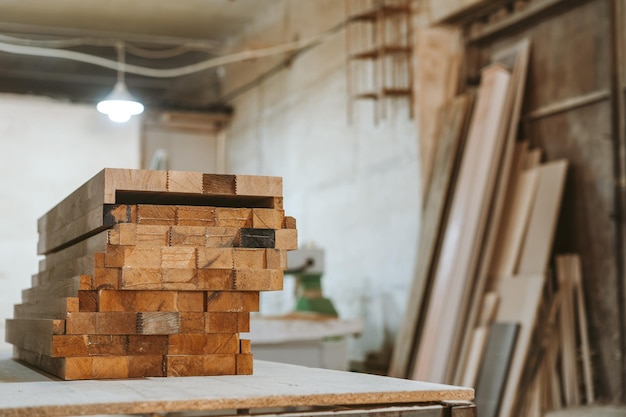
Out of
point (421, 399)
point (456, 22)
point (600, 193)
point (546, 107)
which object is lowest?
point (421, 399)

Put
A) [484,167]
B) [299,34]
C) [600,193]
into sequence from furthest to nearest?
[299,34] < [484,167] < [600,193]

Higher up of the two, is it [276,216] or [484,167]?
[484,167]

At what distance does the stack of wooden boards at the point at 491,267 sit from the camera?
5.14 m

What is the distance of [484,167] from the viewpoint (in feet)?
18.5

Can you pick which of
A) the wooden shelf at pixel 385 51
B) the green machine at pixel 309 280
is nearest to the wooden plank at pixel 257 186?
the green machine at pixel 309 280

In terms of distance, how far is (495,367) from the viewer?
519 cm

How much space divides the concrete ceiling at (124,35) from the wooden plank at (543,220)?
4751mm

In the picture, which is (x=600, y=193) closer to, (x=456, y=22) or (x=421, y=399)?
(x=456, y=22)

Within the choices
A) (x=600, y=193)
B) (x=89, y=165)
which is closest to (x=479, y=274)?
(x=600, y=193)

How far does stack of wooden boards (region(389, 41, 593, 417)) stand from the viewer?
16.9 feet

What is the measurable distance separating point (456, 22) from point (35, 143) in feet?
15.6

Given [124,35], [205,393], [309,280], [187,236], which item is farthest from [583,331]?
[124,35]

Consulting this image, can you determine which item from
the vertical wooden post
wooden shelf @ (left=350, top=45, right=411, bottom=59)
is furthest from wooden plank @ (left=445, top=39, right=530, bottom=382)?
wooden shelf @ (left=350, top=45, right=411, bottom=59)

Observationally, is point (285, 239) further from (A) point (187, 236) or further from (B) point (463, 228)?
(B) point (463, 228)
